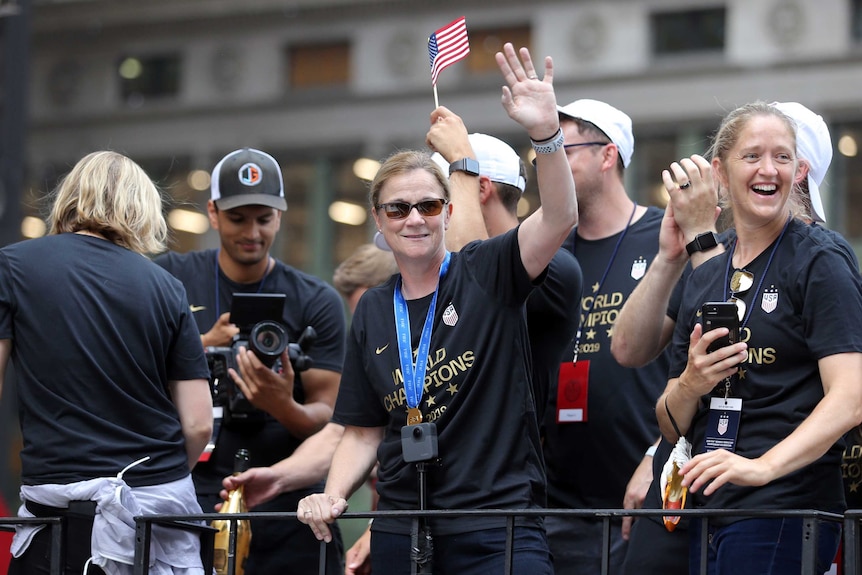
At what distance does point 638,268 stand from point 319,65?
21103 mm

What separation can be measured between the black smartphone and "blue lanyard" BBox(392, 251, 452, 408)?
2.72 ft

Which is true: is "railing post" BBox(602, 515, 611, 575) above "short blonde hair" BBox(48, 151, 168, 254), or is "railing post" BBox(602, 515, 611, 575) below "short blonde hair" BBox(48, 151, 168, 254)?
below

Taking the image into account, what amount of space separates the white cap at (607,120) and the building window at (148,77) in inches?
871

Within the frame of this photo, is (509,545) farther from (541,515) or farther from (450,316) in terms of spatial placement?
(450,316)

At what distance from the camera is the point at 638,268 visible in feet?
17.2

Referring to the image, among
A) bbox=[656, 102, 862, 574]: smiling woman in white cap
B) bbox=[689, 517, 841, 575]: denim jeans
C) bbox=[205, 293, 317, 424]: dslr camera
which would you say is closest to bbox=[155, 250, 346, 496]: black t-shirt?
bbox=[205, 293, 317, 424]: dslr camera

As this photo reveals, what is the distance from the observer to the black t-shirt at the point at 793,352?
3.71m

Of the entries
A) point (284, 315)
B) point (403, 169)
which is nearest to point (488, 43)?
point (284, 315)

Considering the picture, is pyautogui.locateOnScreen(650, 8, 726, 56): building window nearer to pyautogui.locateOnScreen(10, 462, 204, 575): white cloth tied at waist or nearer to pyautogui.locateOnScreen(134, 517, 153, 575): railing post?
pyautogui.locateOnScreen(10, 462, 204, 575): white cloth tied at waist

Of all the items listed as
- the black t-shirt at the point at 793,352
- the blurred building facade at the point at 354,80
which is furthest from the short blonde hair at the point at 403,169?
the blurred building facade at the point at 354,80

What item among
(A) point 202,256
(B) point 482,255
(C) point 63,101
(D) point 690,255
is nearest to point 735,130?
(D) point 690,255

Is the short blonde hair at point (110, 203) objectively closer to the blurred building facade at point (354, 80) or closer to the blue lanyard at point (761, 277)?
the blue lanyard at point (761, 277)

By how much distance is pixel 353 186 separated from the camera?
974 inches

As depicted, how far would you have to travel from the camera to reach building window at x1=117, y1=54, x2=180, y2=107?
26844 millimetres
